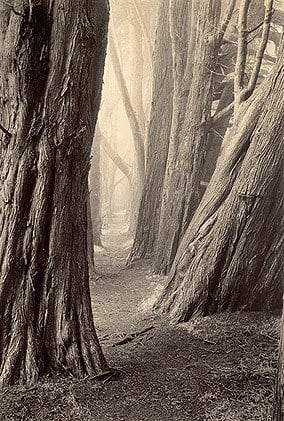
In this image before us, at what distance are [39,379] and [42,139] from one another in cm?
195

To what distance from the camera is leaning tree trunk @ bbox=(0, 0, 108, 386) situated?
4.04m

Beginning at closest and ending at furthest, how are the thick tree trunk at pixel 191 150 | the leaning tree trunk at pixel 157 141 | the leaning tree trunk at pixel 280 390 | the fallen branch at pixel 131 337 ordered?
the leaning tree trunk at pixel 280 390
the fallen branch at pixel 131 337
the thick tree trunk at pixel 191 150
the leaning tree trunk at pixel 157 141

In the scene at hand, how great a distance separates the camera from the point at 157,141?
9719 mm

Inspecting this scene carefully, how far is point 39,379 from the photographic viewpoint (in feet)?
13.9

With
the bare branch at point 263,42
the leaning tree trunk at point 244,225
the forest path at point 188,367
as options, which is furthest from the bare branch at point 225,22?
the forest path at point 188,367

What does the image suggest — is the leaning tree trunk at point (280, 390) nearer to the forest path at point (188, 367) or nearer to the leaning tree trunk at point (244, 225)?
the forest path at point (188, 367)

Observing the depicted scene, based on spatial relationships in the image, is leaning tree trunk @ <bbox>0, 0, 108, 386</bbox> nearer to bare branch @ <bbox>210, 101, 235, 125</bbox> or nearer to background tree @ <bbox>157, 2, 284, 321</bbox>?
background tree @ <bbox>157, 2, 284, 321</bbox>

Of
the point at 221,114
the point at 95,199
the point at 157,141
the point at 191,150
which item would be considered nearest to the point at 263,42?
the point at 221,114

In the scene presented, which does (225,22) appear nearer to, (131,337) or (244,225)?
(244,225)

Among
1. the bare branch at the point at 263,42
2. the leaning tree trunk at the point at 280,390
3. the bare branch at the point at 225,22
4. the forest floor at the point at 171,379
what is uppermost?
the bare branch at the point at 225,22

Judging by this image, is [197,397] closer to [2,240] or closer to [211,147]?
[2,240]

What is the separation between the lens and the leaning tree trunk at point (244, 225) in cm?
576

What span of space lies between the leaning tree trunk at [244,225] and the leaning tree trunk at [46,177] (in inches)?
80.5

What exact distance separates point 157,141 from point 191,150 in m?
1.72
